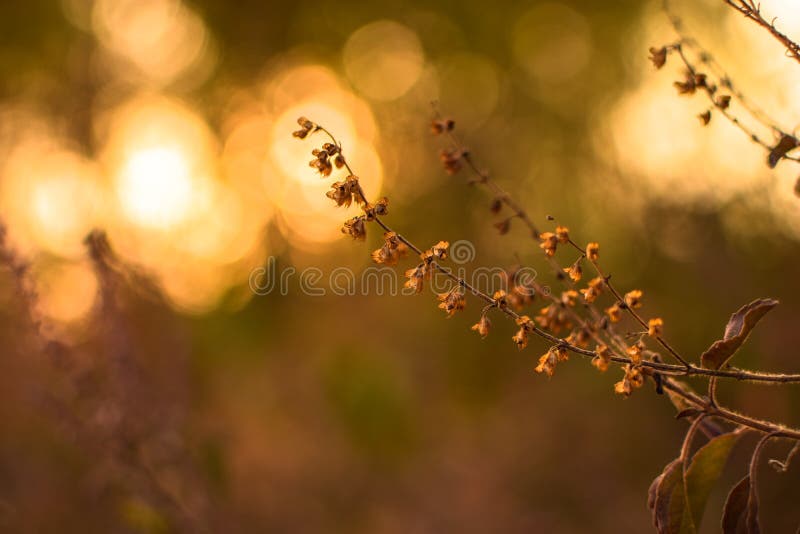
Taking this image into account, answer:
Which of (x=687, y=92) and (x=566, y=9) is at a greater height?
(x=566, y=9)

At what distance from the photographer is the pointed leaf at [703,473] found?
1416mm

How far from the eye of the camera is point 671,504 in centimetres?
138

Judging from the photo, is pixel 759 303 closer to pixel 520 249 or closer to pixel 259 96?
pixel 520 249

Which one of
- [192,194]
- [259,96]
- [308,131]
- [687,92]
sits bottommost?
[687,92]

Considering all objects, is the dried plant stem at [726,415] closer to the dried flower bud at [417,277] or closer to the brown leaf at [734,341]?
the brown leaf at [734,341]

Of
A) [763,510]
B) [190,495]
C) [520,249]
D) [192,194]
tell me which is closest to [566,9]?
[520,249]

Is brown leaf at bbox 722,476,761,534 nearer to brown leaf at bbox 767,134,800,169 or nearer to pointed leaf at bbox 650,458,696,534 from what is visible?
pointed leaf at bbox 650,458,696,534

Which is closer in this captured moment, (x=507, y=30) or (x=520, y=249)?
(x=520, y=249)

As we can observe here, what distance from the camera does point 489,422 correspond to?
6703 millimetres

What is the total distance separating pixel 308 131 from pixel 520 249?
546cm

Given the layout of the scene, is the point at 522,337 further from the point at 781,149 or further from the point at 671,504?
the point at 781,149

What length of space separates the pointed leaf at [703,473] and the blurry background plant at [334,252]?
4.33 feet

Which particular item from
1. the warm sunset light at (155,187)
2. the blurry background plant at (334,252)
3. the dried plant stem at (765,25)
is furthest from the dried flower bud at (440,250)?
the warm sunset light at (155,187)

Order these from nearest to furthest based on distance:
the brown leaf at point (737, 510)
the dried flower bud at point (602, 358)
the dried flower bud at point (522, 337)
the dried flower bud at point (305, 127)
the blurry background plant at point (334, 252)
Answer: the dried flower bud at point (602, 358)
the dried flower bud at point (522, 337)
the brown leaf at point (737, 510)
the dried flower bud at point (305, 127)
the blurry background plant at point (334, 252)
